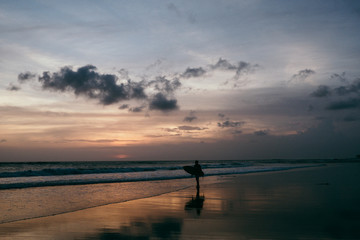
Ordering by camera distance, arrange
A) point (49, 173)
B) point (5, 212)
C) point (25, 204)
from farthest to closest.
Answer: point (49, 173)
point (25, 204)
point (5, 212)

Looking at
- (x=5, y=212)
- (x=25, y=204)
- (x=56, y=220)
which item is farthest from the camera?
(x=25, y=204)

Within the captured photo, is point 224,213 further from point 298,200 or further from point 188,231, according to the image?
point 298,200

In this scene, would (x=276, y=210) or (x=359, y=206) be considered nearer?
(x=276, y=210)

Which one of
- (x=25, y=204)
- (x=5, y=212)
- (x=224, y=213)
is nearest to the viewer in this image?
(x=224, y=213)

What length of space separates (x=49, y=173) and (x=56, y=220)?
30544 millimetres

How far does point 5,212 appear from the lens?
40.5 ft

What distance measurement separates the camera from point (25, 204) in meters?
14.5

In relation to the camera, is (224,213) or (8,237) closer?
(8,237)

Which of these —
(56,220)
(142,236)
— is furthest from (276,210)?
(56,220)

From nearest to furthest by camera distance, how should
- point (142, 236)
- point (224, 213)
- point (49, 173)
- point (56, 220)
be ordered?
point (142, 236), point (56, 220), point (224, 213), point (49, 173)

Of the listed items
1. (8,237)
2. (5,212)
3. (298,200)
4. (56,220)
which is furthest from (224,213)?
(5,212)

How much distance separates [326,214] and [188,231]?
5605 millimetres

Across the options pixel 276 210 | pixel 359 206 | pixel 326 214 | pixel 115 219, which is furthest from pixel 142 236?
pixel 359 206

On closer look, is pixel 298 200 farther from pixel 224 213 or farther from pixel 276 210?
pixel 224 213
